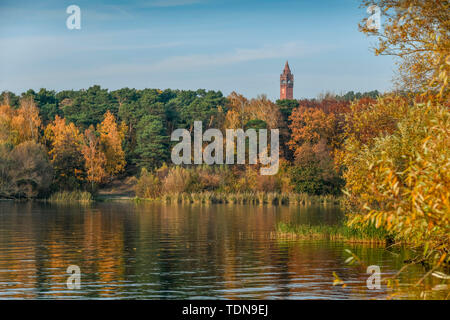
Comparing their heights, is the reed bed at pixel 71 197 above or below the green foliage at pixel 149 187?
below

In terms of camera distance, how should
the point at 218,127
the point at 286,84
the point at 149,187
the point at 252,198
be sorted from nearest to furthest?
the point at 252,198 → the point at 149,187 → the point at 218,127 → the point at 286,84

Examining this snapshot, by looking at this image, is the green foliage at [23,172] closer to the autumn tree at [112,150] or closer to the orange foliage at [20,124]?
the orange foliage at [20,124]

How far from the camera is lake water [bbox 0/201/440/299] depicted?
1623cm

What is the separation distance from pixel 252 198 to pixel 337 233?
1105 inches

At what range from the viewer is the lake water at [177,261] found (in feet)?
53.3

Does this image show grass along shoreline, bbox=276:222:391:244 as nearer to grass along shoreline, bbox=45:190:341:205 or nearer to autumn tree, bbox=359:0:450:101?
autumn tree, bbox=359:0:450:101

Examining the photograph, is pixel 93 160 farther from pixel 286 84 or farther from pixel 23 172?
pixel 286 84

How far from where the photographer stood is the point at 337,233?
27.3m

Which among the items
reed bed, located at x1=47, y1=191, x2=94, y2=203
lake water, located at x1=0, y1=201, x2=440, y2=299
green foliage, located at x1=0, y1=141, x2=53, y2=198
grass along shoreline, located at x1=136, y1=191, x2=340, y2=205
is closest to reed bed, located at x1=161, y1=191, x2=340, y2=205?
grass along shoreline, located at x1=136, y1=191, x2=340, y2=205

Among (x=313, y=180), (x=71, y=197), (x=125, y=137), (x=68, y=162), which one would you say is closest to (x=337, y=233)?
(x=313, y=180)

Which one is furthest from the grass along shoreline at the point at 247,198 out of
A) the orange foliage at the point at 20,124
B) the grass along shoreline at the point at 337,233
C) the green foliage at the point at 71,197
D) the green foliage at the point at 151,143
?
the grass along shoreline at the point at 337,233

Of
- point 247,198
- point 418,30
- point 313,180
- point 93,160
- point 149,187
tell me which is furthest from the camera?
point 93,160

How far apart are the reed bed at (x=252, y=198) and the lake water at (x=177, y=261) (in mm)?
17855
